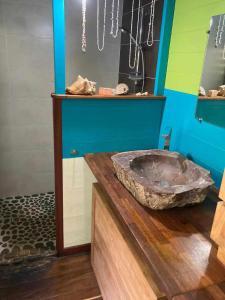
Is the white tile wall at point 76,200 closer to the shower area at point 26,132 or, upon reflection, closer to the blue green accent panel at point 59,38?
the shower area at point 26,132

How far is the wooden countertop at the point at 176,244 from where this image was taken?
0.73m

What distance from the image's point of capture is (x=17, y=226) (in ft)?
7.31

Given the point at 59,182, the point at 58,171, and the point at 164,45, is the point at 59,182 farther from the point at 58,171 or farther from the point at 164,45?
the point at 164,45

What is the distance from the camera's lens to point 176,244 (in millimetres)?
878

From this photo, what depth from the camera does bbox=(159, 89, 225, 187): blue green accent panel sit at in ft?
4.21

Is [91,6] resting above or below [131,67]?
above

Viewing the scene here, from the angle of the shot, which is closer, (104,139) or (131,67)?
(104,139)

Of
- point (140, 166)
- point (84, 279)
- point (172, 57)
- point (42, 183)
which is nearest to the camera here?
point (140, 166)

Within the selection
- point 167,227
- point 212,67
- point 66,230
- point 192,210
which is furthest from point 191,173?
point 66,230

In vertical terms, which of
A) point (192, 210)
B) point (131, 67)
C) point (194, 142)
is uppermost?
point (131, 67)

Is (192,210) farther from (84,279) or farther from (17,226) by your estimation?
(17,226)

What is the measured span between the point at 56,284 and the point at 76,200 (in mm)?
591

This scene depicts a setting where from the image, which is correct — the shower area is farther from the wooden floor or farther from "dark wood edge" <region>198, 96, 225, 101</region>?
"dark wood edge" <region>198, 96, 225, 101</region>

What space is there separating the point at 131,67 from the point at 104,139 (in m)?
0.83
